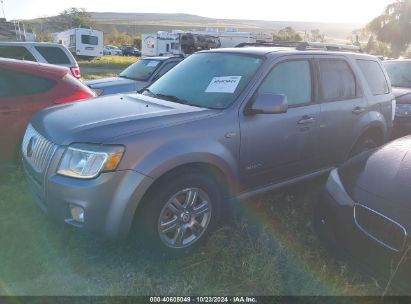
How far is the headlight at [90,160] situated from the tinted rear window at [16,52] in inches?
349

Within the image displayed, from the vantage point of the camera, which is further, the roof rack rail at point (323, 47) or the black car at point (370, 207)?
the roof rack rail at point (323, 47)

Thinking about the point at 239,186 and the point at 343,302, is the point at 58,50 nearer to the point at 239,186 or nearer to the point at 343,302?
the point at 239,186

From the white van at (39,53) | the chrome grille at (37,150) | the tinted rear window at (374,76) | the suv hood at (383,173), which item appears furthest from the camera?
the white van at (39,53)

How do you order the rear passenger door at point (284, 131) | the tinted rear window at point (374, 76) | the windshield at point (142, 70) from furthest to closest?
the windshield at point (142, 70), the tinted rear window at point (374, 76), the rear passenger door at point (284, 131)

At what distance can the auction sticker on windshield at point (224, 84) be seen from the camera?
406cm

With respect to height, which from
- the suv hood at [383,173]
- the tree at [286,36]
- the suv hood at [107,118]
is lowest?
the tree at [286,36]

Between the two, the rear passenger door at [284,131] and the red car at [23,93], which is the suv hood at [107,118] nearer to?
the rear passenger door at [284,131]

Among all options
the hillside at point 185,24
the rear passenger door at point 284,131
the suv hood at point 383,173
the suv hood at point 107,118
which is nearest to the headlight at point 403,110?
the rear passenger door at point 284,131

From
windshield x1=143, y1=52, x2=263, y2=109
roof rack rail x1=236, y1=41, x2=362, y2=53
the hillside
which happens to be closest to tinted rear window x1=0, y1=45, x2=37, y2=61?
roof rack rail x1=236, y1=41, x2=362, y2=53

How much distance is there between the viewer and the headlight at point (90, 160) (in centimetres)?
313

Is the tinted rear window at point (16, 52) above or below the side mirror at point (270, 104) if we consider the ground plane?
below

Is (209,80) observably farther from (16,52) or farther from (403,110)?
(16,52)

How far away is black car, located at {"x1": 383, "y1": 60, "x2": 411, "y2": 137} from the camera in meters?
7.82

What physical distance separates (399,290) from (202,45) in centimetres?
3399
